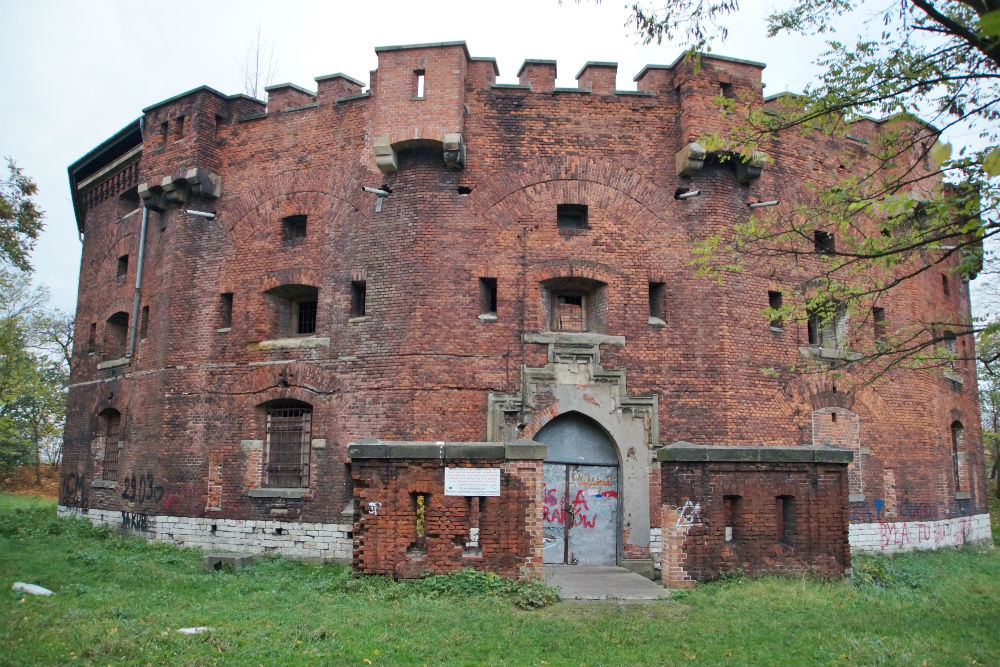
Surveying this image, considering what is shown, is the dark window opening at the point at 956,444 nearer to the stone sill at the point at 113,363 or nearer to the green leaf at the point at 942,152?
the green leaf at the point at 942,152

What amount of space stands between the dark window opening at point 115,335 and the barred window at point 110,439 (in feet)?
4.79

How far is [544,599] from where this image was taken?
9.57 meters

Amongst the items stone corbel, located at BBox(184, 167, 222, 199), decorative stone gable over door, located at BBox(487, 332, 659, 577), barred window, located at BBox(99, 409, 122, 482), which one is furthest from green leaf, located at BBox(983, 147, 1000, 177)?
barred window, located at BBox(99, 409, 122, 482)

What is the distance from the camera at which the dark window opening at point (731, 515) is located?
10953mm

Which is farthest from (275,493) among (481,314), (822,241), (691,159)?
(822,241)

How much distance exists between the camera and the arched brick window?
579 inches

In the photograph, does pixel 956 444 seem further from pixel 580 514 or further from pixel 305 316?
pixel 305 316

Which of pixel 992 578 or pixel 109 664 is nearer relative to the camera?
pixel 109 664

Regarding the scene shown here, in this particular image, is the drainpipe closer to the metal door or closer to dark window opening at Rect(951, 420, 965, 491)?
the metal door

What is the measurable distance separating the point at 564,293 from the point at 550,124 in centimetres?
328

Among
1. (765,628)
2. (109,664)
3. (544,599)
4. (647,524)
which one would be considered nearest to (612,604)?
(544,599)

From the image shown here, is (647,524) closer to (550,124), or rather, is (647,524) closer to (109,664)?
Result: (550,124)

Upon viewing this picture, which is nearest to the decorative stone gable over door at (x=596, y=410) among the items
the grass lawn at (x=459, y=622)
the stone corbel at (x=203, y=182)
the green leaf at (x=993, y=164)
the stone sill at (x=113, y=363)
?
the grass lawn at (x=459, y=622)

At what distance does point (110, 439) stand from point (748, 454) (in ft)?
48.1
